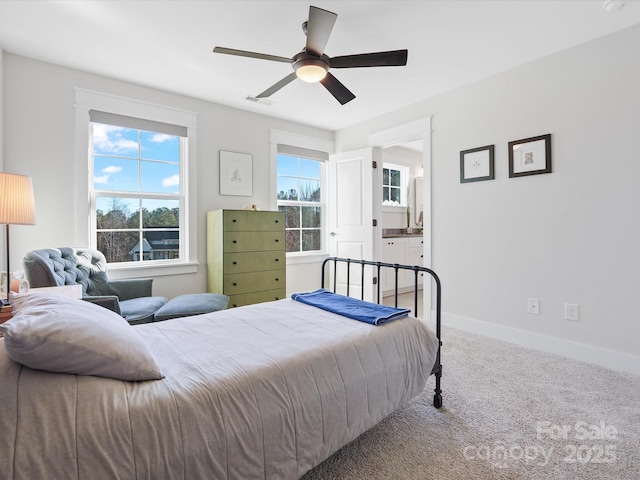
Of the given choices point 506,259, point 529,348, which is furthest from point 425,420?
point 506,259

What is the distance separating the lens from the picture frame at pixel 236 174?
13.0 ft

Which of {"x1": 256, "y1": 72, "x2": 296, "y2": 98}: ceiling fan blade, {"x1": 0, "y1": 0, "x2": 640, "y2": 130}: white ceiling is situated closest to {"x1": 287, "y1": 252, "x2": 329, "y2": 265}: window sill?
{"x1": 0, "y1": 0, "x2": 640, "y2": 130}: white ceiling

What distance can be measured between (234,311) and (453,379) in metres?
1.63

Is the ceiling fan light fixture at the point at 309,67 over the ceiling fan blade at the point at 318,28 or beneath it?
beneath

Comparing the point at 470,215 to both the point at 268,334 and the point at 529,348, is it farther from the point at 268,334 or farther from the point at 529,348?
the point at 268,334

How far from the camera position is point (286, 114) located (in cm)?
430

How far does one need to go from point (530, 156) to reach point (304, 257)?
296 centimetres

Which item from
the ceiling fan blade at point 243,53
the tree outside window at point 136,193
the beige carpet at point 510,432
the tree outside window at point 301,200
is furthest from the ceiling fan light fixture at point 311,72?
the tree outside window at point 301,200

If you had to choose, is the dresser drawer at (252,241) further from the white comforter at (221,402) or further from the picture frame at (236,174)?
the white comforter at (221,402)

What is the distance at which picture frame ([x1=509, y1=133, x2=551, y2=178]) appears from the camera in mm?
2875

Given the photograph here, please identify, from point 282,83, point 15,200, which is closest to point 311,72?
point 282,83

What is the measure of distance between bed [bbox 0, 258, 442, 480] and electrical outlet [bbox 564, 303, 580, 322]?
175 cm

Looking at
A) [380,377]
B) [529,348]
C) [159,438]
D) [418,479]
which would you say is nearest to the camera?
[159,438]

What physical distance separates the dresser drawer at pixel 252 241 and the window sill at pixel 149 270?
0.57m
